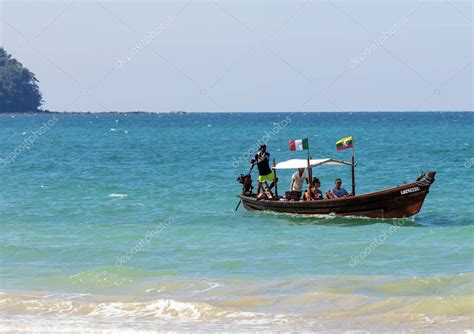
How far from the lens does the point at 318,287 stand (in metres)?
14.8

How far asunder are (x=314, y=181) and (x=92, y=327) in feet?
42.8

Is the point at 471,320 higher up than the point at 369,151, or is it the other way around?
the point at 369,151

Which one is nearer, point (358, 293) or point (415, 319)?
point (415, 319)

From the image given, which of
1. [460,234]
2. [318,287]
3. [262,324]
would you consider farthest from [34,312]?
[460,234]

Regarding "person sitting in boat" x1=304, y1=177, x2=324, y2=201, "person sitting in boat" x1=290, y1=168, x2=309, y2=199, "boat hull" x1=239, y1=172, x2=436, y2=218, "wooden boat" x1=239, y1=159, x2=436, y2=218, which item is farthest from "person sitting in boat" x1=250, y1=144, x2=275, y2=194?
"boat hull" x1=239, y1=172, x2=436, y2=218

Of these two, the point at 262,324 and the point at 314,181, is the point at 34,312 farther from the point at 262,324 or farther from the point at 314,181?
the point at 314,181
